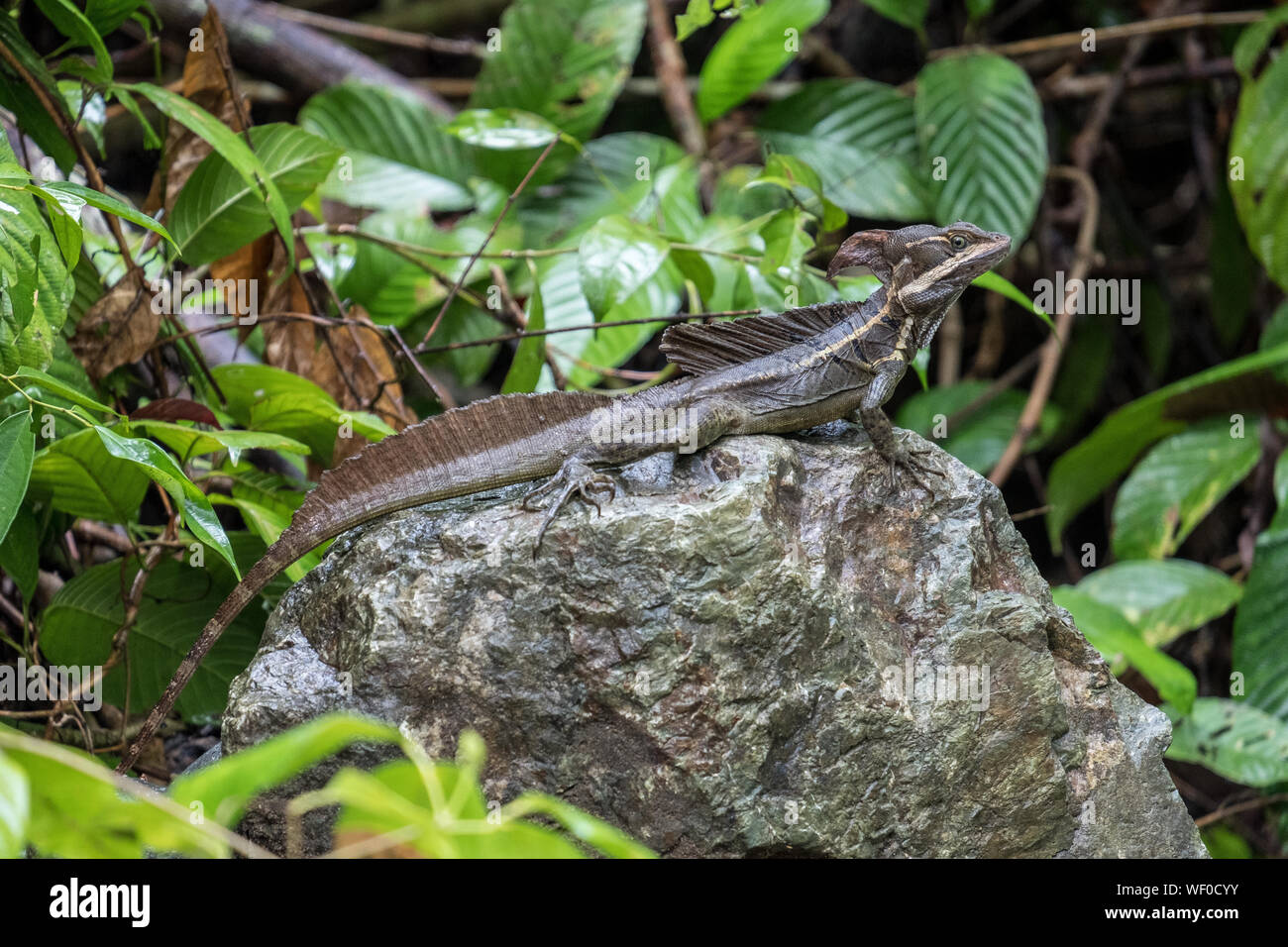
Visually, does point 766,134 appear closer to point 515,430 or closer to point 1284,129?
point 1284,129

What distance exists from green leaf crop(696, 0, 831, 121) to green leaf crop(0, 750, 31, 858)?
14.9ft

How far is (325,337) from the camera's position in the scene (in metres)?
4.01

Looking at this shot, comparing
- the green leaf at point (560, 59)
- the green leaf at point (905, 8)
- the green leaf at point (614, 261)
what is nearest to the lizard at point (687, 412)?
the green leaf at point (614, 261)

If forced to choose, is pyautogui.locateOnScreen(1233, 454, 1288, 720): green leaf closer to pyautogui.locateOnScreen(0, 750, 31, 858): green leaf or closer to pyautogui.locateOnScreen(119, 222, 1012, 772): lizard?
pyautogui.locateOnScreen(119, 222, 1012, 772): lizard

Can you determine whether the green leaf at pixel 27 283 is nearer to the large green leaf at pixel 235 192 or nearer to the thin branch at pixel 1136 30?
the large green leaf at pixel 235 192

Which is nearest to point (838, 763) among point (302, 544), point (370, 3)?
point (302, 544)

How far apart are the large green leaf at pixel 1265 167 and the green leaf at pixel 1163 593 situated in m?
1.39

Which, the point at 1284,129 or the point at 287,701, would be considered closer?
the point at 287,701

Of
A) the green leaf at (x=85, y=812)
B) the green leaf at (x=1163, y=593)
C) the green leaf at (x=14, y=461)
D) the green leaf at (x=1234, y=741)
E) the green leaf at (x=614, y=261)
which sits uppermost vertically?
the green leaf at (x=614, y=261)

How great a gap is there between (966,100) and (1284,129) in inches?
55.0

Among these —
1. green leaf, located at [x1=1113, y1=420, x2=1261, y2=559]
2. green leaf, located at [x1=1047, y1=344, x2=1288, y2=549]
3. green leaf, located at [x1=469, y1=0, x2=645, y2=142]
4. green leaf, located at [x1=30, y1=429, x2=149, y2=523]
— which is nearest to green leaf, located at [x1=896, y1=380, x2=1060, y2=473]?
green leaf, located at [x1=1047, y1=344, x2=1288, y2=549]

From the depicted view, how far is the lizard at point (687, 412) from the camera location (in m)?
2.93

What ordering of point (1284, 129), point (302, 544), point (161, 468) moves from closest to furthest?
point (161, 468) → point (302, 544) → point (1284, 129)

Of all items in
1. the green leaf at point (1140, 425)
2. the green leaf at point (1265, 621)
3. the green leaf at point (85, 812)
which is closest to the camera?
the green leaf at point (85, 812)
